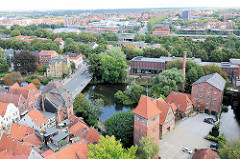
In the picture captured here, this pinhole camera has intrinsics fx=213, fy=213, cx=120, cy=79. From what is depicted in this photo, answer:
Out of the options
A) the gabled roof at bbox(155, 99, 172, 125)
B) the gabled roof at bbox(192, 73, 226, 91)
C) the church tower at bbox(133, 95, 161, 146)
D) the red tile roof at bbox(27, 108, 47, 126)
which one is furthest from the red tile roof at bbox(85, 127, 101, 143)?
the gabled roof at bbox(192, 73, 226, 91)

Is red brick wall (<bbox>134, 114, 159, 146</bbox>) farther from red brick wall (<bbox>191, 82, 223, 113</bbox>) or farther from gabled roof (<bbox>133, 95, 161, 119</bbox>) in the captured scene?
red brick wall (<bbox>191, 82, 223, 113</bbox>)

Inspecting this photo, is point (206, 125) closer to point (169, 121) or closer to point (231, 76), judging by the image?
point (169, 121)

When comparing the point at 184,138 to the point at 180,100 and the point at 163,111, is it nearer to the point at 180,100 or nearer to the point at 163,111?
the point at 163,111

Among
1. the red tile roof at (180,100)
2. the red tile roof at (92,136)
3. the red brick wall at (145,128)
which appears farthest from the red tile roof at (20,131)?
the red tile roof at (180,100)

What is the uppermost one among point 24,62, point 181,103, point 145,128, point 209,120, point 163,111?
point 24,62

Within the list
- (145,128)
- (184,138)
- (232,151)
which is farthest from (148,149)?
(184,138)

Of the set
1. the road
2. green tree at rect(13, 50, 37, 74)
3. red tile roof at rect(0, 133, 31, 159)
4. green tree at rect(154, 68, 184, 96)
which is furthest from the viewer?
green tree at rect(13, 50, 37, 74)

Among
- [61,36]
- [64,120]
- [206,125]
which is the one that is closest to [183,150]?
[206,125]
